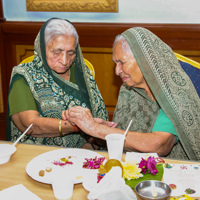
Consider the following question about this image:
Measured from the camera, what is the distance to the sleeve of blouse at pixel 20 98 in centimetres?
201

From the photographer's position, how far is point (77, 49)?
221 cm

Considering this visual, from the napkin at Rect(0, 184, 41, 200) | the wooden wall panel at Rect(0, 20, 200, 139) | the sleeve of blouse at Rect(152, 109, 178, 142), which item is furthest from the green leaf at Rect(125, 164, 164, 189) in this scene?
the wooden wall panel at Rect(0, 20, 200, 139)

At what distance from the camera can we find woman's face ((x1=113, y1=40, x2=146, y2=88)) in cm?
185

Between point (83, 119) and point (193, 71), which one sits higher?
point (193, 71)

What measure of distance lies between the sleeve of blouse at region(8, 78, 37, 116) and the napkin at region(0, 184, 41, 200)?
871mm

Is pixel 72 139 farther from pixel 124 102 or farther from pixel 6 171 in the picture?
pixel 6 171

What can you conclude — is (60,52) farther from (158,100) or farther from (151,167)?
(151,167)

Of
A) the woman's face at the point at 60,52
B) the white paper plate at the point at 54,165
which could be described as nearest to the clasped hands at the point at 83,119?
the white paper plate at the point at 54,165

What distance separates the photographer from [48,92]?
2105mm

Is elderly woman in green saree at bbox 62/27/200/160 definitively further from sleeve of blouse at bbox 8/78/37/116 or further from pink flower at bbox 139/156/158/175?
pink flower at bbox 139/156/158/175

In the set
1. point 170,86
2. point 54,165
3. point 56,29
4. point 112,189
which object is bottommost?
point 54,165

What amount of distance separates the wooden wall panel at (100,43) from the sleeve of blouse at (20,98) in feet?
5.18

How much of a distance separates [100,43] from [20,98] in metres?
1.67

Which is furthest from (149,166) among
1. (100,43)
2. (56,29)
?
(100,43)
